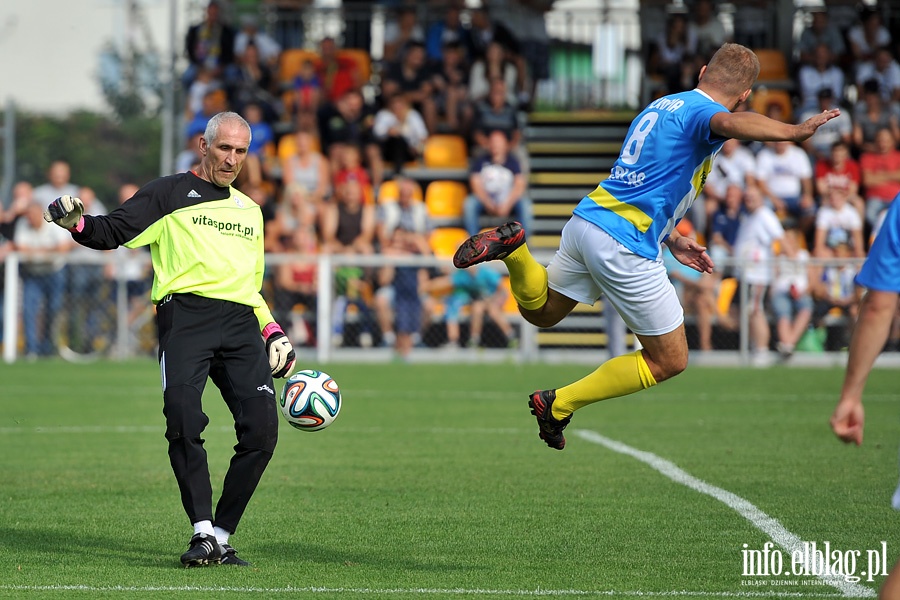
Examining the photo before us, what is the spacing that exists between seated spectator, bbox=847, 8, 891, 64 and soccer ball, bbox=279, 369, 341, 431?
1711 centimetres

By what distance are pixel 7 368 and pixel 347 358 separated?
14.8ft

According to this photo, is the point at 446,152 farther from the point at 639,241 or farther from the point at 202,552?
the point at 202,552

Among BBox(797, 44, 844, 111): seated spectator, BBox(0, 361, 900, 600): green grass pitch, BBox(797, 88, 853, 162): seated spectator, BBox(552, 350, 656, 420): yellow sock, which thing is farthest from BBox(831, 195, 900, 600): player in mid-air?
BBox(797, 44, 844, 111): seated spectator

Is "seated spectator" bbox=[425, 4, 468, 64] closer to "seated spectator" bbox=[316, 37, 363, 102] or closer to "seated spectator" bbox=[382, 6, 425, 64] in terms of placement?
"seated spectator" bbox=[382, 6, 425, 64]

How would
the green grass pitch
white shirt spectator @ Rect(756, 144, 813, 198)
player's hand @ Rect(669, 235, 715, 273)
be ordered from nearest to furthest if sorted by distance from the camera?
1. the green grass pitch
2. player's hand @ Rect(669, 235, 715, 273)
3. white shirt spectator @ Rect(756, 144, 813, 198)

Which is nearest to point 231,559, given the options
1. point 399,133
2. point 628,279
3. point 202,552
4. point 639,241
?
point 202,552

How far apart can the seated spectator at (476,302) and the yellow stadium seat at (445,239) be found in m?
1.10

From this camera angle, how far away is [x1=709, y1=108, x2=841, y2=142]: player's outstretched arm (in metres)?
5.30

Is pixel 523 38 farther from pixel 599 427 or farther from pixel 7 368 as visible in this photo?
pixel 599 427

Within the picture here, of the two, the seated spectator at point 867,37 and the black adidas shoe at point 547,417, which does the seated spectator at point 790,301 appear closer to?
the seated spectator at point 867,37

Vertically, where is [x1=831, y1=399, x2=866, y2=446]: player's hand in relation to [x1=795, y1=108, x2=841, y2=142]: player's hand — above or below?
below

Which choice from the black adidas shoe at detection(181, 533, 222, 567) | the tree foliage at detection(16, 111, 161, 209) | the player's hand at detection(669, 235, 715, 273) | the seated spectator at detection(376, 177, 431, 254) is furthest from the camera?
the tree foliage at detection(16, 111, 161, 209)

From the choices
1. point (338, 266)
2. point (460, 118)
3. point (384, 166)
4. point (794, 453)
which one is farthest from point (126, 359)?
point (794, 453)

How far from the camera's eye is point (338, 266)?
18453 mm
